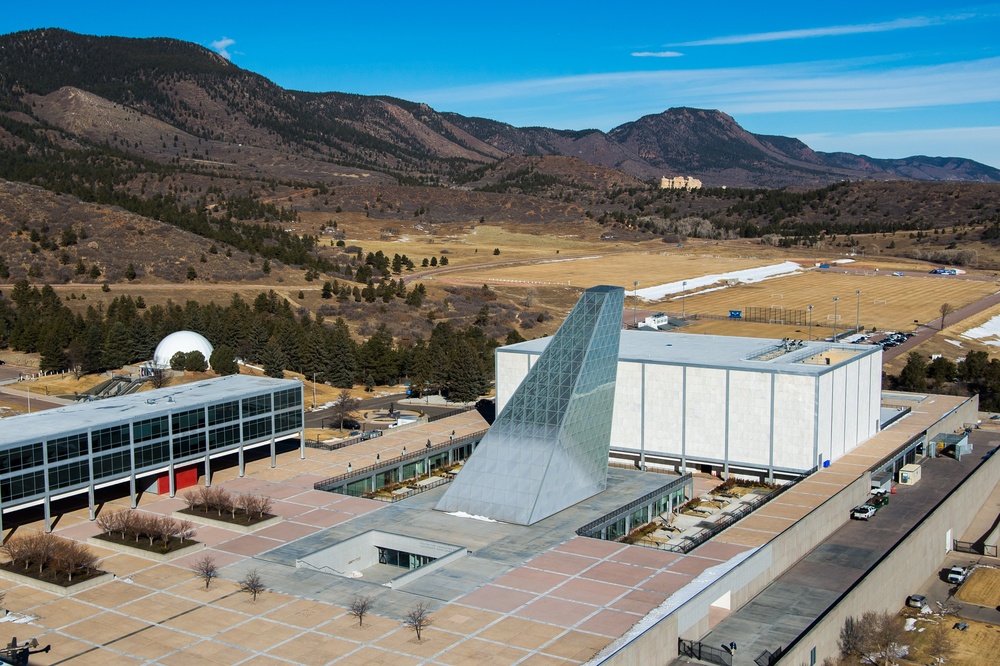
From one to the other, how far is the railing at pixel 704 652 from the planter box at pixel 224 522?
71.5 ft

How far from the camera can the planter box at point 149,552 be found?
43.8 meters

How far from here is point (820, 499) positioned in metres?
50.6

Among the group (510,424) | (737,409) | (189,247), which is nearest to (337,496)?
(510,424)

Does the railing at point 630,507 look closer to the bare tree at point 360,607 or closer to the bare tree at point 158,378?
the bare tree at point 360,607

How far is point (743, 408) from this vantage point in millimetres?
59031

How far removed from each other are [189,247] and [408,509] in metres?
98.7

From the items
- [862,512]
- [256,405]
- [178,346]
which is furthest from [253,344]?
[862,512]

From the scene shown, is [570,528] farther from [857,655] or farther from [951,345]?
[951,345]

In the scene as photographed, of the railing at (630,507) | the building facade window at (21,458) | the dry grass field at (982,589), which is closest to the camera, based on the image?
the building facade window at (21,458)

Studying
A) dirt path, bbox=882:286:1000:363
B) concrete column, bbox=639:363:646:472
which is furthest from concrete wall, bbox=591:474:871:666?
dirt path, bbox=882:286:1000:363

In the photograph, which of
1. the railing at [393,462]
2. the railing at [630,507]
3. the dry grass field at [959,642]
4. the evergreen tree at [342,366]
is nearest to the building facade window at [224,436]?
the railing at [393,462]

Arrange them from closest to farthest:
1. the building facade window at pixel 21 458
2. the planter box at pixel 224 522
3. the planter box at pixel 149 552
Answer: the planter box at pixel 149 552, the building facade window at pixel 21 458, the planter box at pixel 224 522

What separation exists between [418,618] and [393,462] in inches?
938

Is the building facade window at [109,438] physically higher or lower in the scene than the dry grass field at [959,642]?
higher
